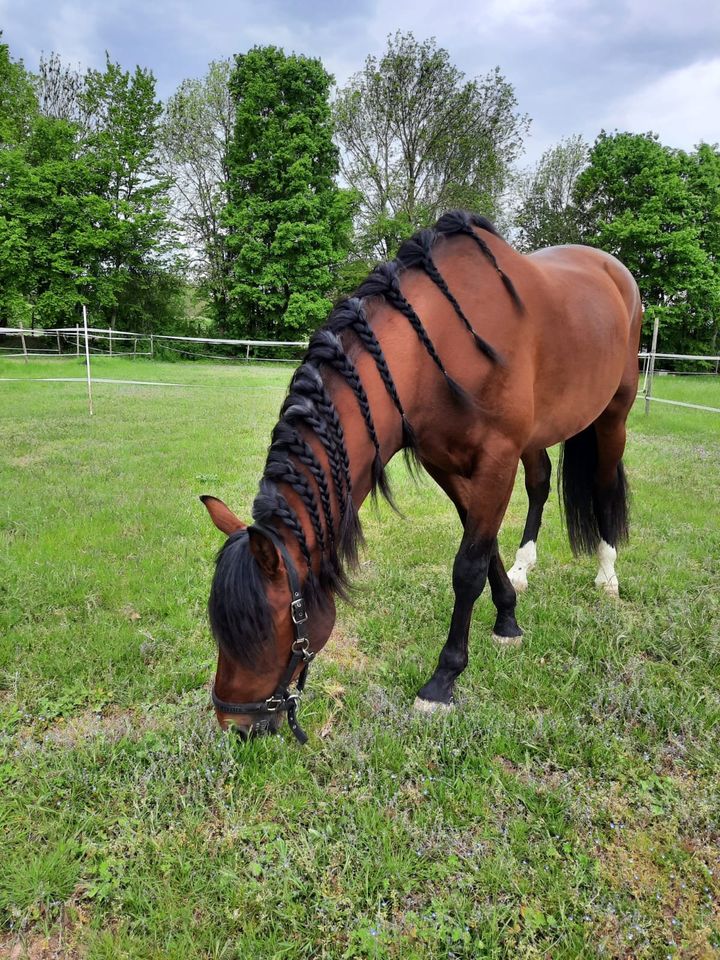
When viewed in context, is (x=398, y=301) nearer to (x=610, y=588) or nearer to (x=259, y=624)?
(x=259, y=624)

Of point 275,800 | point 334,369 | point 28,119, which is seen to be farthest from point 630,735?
point 28,119

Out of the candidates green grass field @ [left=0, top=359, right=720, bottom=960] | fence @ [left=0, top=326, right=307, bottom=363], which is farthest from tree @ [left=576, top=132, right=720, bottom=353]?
green grass field @ [left=0, top=359, right=720, bottom=960]

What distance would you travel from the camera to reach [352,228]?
86.9ft

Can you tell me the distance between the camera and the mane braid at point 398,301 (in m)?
1.83

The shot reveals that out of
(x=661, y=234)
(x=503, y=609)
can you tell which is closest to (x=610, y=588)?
(x=503, y=609)

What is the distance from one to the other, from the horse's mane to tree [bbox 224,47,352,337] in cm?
2388

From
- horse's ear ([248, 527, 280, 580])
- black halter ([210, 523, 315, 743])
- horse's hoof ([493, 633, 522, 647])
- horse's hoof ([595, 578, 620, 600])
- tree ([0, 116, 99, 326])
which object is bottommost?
horse's hoof ([493, 633, 522, 647])

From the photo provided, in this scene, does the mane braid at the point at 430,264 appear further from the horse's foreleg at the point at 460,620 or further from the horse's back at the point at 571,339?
the horse's foreleg at the point at 460,620

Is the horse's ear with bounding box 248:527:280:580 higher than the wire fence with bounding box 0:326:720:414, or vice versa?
the wire fence with bounding box 0:326:720:414

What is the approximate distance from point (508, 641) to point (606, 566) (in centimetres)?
103

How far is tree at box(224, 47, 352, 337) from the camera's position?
980 inches

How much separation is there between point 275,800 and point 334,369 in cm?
141

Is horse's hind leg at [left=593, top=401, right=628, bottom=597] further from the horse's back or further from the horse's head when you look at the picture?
the horse's head

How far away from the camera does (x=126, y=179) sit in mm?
25219
